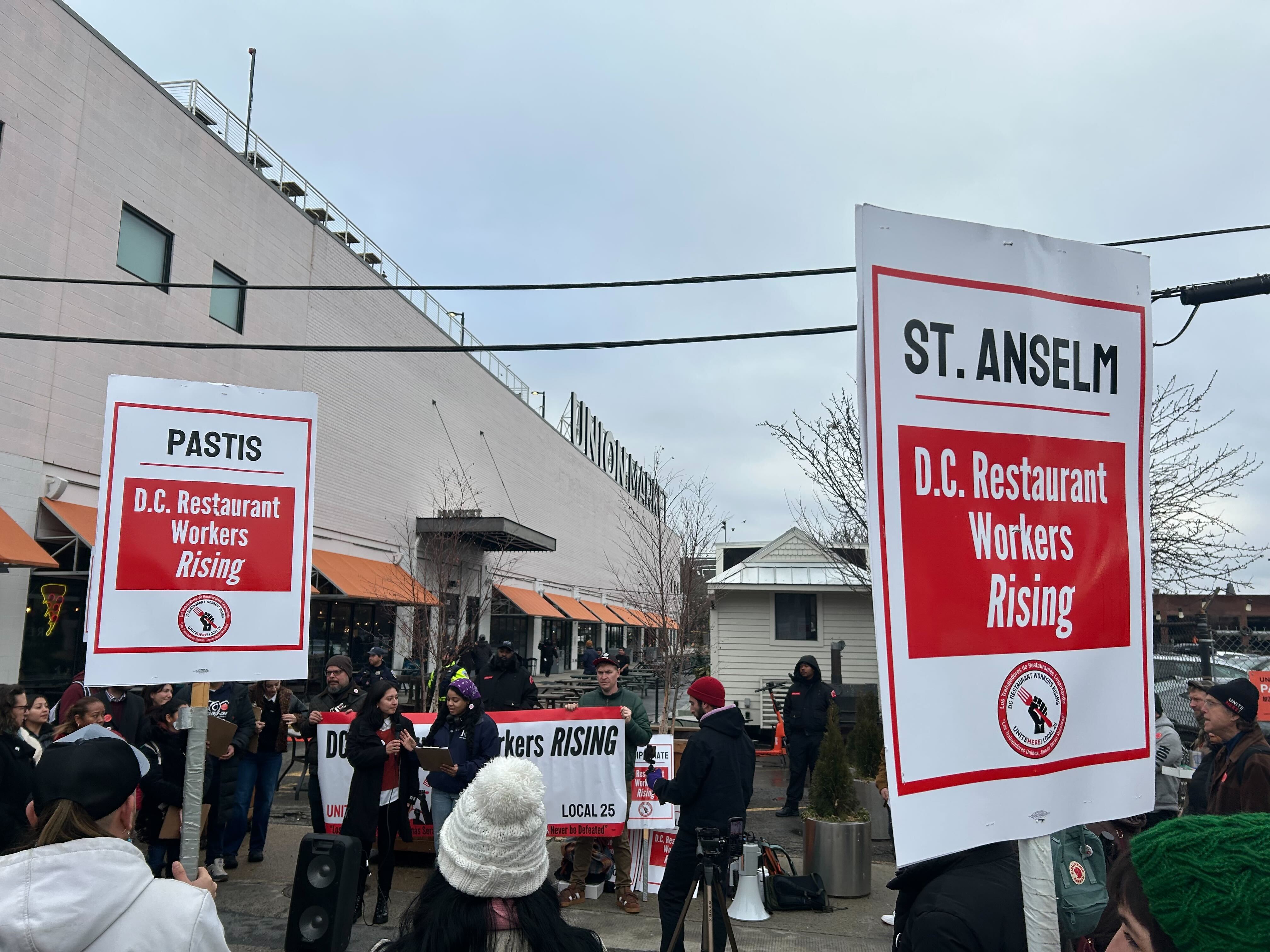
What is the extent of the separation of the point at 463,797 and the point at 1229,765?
15.1ft

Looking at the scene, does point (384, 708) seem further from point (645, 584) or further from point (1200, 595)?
point (645, 584)

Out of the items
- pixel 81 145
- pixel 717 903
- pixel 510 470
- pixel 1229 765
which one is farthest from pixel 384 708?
pixel 510 470

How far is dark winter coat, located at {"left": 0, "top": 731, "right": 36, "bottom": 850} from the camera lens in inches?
191

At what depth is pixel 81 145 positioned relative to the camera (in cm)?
1519

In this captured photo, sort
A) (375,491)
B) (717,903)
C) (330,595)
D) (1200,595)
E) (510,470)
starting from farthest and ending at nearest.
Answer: (510,470) < (375,491) < (330,595) < (1200,595) < (717,903)

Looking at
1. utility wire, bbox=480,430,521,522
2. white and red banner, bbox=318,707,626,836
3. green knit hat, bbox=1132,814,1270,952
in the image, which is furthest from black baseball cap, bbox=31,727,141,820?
utility wire, bbox=480,430,521,522

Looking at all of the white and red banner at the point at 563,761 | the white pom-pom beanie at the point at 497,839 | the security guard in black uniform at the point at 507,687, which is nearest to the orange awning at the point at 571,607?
the security guard in black uniform at the point at 507,687

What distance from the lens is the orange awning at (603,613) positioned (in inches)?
1857

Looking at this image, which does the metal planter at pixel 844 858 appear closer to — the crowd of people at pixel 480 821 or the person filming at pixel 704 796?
the crowd of people at pixel 480 821

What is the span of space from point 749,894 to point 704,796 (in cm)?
221

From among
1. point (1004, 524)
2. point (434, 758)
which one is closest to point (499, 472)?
point (434, 758)

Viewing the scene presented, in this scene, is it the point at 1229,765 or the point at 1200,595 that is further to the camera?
the point at 1200,595

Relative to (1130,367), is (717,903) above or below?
below

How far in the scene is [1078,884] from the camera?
2959 millimetres
